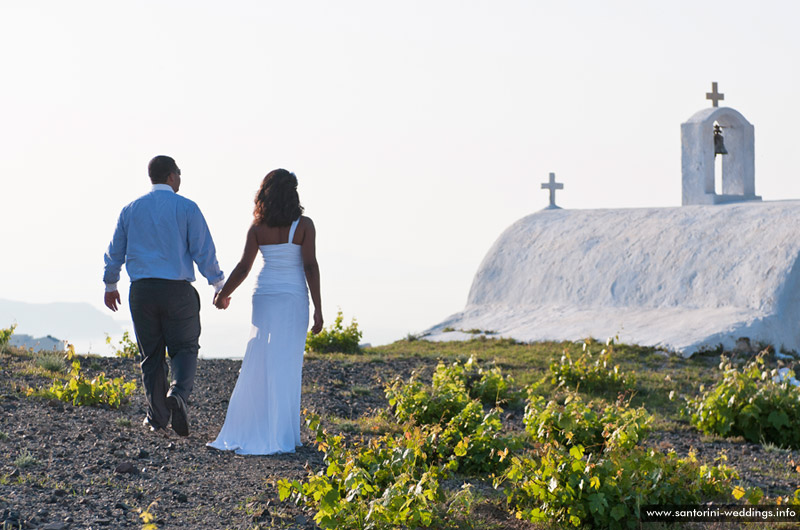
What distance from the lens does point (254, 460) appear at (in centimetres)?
590

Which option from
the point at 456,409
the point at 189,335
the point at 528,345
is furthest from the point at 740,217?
the point at 189,335

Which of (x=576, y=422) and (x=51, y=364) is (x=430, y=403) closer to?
(x=576, y=422)

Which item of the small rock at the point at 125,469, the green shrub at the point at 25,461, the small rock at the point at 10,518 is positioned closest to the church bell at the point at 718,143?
the small rock at the point at 125,469

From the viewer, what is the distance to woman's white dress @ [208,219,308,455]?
6172 mm

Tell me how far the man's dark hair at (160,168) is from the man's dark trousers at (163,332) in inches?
30.1

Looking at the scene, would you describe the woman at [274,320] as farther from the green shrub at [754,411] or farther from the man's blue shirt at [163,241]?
the green shrub at [754,411]

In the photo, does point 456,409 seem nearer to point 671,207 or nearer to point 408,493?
point 408,493

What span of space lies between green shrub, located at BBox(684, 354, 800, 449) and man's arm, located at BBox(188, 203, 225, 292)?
15.0 feet

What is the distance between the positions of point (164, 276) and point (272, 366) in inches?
40.0

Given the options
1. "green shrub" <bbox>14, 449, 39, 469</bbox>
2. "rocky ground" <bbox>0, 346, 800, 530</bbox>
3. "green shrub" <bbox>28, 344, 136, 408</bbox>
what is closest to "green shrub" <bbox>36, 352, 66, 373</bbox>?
"rocky ground" <bbox>0, 346, 800, 530</bbox>

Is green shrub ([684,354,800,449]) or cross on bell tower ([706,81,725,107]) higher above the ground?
cross on bell tower ([706,81,725,107])

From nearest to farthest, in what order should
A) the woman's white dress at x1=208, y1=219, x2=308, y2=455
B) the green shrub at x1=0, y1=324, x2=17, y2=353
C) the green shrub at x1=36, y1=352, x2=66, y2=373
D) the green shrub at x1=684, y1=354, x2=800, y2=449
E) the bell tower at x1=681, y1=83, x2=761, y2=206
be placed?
1. the woman's white dress at x1=208, y1=219, x2=308, y2=455
2. the green shrub at x1=684, y1=354, x2=800, y2=449
3. the green shrub at x1=36, y1=352, x2=66, y2=373
4. the green shrub at x1=0, y1=324, x2=17, y2=353
5. the bell tower at x1=681, y1=83, x2=761, y2=206

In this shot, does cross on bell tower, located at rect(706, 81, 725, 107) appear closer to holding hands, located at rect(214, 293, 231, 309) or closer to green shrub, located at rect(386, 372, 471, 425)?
green shrub, located at rect(386, 372, 471, 425)

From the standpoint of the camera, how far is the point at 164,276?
623 centimetres
